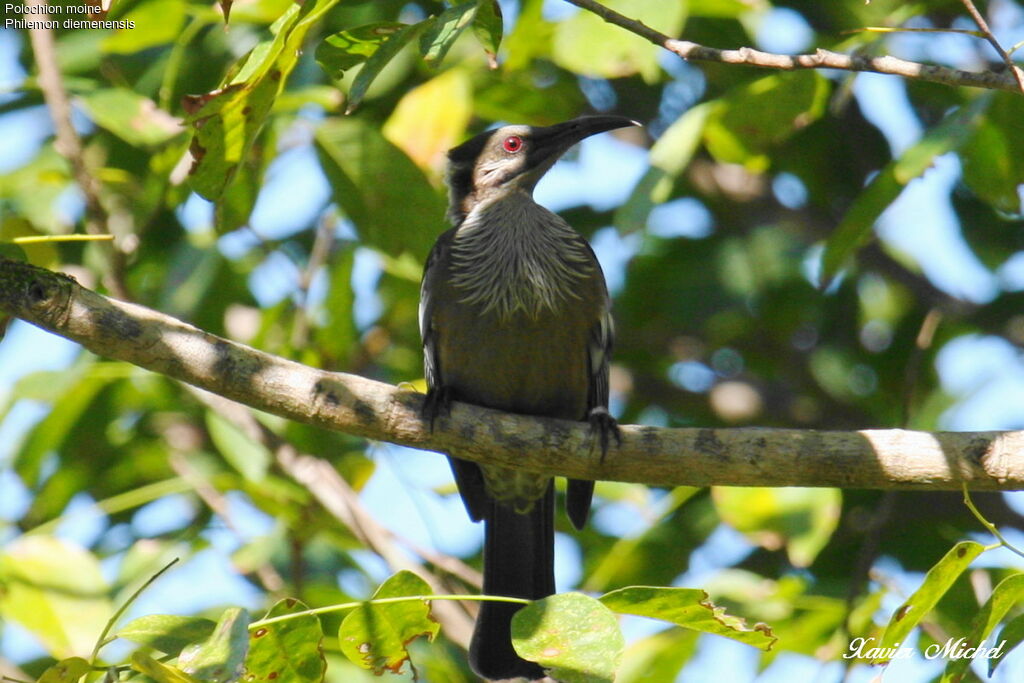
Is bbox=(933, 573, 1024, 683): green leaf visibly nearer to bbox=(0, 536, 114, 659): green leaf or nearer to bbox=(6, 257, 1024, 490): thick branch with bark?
bbox=(6, 257, 1024, 490): thick branch with bark

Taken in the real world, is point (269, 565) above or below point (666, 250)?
below

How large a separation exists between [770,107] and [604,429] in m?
1.40

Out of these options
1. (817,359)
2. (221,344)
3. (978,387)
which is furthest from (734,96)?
(817,359)

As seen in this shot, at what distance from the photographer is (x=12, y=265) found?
3285mm

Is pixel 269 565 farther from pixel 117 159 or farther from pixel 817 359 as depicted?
pixel 817 359

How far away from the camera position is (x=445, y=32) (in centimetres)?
256

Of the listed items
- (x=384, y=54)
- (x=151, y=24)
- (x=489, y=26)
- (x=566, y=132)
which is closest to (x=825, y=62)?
(x=489, y=26)

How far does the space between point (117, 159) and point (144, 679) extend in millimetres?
3713

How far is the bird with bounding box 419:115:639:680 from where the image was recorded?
4652 mm

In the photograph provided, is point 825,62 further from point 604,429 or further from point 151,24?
point 151,24

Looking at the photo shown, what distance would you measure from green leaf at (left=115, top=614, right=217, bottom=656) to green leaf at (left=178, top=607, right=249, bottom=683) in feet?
0.38

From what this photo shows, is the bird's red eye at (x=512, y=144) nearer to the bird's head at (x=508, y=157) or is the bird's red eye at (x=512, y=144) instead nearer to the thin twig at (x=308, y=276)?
the bird's head at (x=508, y=157)

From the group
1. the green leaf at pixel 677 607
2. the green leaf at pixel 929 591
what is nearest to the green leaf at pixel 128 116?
the green leaf at pixel 677 607

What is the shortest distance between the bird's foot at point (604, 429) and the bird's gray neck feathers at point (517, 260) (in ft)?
2.72
